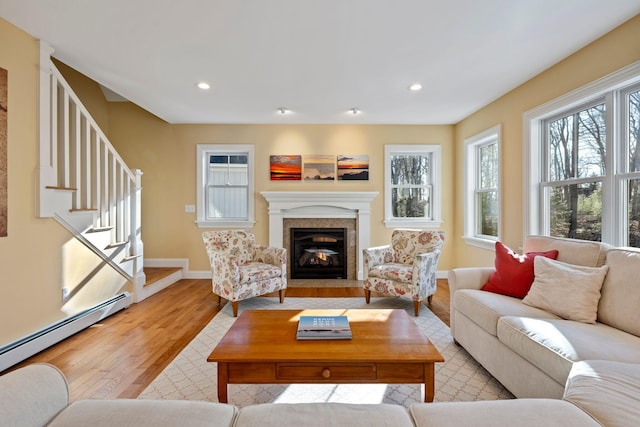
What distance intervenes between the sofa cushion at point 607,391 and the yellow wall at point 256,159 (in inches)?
140

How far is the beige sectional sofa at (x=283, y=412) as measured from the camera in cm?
80

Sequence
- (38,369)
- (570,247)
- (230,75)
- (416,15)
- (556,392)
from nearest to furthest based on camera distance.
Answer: (38,369) < (556,392) < (416,15) < (570,247) < (230,75)

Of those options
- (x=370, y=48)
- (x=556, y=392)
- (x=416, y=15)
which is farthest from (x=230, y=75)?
(x=556, y=392)

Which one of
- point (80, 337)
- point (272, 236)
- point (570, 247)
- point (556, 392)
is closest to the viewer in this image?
point (556, 392)

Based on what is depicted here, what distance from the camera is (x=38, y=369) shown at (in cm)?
90

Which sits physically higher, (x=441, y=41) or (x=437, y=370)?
(x=441, y=41)

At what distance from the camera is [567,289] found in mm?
1848

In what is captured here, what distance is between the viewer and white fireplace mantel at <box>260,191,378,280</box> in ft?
14.7

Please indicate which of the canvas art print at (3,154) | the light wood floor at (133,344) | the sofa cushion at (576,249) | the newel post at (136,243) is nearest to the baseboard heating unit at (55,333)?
the light wood floor at (133,344)

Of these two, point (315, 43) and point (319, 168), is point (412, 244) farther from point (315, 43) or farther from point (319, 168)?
point (315, 43)

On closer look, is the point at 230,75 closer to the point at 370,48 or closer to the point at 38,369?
the point at 370,48

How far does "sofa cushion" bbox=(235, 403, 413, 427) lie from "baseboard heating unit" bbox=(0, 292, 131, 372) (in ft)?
7.49

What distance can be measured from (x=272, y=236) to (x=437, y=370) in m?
3.03

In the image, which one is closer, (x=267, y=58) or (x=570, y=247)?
(x=570, y=247)
